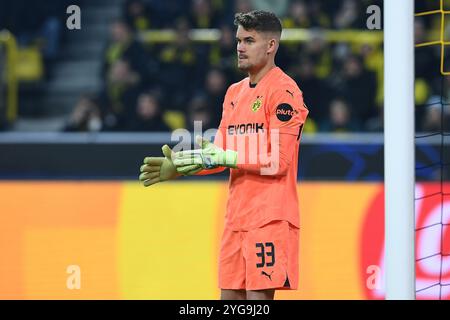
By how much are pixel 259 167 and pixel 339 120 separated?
15.0 ft

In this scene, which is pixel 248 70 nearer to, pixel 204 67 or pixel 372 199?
pixel 372 199

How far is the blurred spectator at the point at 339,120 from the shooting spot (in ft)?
30.0

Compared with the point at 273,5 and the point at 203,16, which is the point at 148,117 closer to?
the point at 203,16

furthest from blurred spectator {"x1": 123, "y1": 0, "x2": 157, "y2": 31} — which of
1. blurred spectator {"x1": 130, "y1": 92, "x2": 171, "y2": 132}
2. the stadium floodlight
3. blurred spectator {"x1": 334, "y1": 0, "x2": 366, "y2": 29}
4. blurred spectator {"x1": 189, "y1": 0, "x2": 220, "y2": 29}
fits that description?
the stadium floodlight

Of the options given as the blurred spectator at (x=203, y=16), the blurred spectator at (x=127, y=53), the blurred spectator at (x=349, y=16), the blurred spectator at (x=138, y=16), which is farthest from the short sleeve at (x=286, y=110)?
the blurred spectator at (x=138, y=16)

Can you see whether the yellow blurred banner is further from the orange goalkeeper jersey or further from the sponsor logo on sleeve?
the sponsor logo on sleeve

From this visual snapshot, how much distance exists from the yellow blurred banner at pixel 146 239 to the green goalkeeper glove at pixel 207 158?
7.58ft

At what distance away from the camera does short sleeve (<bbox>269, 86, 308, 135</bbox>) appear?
4645 mm

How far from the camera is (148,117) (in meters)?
9.25

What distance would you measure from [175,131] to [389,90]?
4.71 metres
